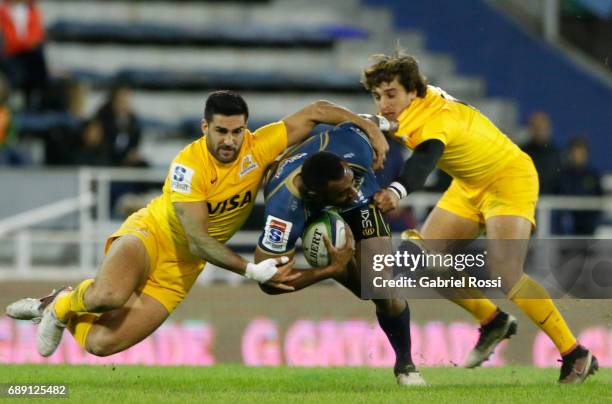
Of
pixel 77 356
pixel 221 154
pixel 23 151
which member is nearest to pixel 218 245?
pixel 221 154

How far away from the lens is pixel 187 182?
364 inches

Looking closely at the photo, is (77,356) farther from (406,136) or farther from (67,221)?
(406,136)

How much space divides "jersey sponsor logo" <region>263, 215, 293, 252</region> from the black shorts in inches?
18.0

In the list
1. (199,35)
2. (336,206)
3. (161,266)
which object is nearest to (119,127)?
(199,35)

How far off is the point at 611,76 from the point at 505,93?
4.89 ft

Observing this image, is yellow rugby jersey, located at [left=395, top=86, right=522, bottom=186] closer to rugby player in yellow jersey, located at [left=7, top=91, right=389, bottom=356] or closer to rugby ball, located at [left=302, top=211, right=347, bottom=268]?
rugby player in yellow jersey, located at [left=7, top=91, right=389, bottom=356]

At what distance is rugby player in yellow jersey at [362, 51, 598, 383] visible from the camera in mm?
9797

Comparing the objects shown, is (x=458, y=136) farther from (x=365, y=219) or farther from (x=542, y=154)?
(x=542, y=154)

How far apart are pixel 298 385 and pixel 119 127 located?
6.57 metres

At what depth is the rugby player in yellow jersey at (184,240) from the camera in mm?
9227

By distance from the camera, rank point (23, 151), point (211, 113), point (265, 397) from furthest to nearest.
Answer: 1. point (23, 151)
2. point (211, 113)
3. point (265, 397)

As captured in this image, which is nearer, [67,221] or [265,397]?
[265,397]

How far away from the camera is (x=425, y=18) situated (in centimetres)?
2019

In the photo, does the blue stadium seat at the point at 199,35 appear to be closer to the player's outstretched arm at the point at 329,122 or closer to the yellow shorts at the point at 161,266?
the yellow shorts at the point at 161,266
